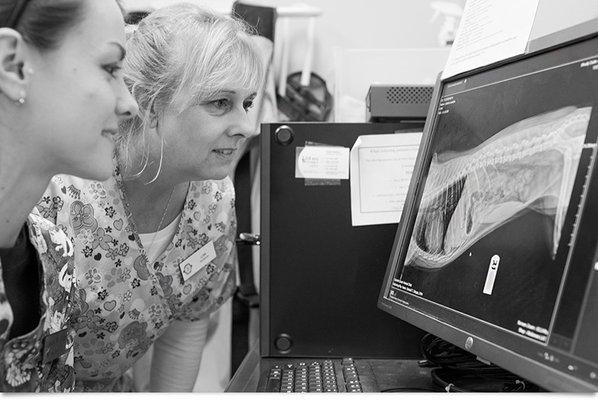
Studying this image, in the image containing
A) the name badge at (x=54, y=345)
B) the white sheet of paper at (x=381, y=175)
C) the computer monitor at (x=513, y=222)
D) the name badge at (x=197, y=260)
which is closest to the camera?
the computer monitor at (x=513, y=222)

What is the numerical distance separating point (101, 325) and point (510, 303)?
0.87 m

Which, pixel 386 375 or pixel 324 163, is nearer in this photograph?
pixel 386 375

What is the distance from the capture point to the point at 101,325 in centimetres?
125

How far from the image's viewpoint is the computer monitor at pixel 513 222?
1.89 ft

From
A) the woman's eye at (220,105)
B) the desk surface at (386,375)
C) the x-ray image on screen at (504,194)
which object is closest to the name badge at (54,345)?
the desk surface at (386,375)

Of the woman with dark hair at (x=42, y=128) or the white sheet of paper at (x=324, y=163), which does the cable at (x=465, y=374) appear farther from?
the woman with dark hair at (x=42, y=128)

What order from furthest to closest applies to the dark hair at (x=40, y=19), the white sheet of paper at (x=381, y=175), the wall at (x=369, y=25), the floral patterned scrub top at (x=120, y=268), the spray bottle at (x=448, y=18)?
the wall at (x=369, y=25) → the spray bottle at (x=448, y=18) → the floral patterned scrub top at (x=120, y=268) → the white sheet of paper at (x=381, y=175) → the dark hair at (x=40, y=19)

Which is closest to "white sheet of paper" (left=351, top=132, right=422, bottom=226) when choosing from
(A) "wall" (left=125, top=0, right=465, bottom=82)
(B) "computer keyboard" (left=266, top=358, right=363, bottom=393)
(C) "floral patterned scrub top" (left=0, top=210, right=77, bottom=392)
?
(B) "computer keyboard" (left=266, top=358, right=363, bottom=393)

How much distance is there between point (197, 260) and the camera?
54.3 inches

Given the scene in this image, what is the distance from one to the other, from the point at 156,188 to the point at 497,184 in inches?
31.5

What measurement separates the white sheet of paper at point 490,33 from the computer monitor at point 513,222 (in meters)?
0.02

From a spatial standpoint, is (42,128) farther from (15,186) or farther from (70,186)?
(70,186)

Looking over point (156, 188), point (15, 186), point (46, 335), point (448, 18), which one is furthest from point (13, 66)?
point (448, 18)

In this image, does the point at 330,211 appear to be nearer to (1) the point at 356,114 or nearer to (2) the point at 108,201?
(2) the point at 108,201
